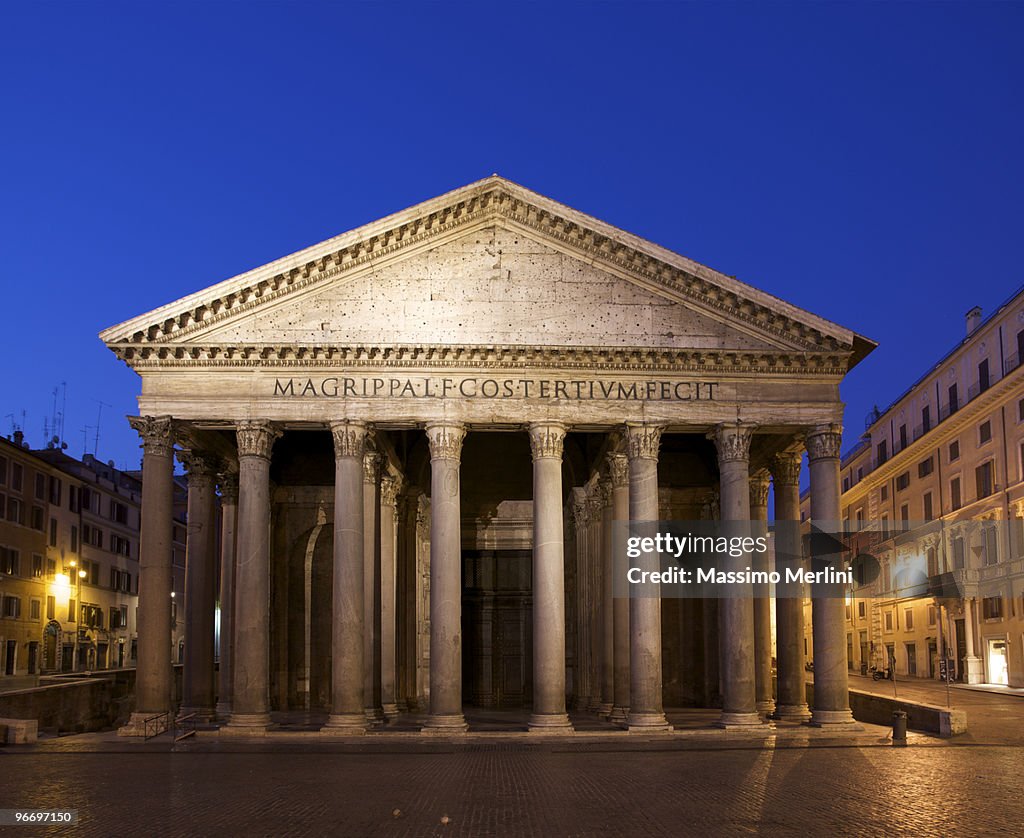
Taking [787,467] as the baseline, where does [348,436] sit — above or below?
above

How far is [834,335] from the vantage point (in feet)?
93.9

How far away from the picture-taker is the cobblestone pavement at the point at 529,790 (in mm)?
15234

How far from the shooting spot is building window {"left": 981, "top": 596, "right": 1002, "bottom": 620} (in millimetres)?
48469

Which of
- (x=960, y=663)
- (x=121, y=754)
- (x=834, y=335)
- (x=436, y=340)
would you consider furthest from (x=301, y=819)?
(x=960, y=663)

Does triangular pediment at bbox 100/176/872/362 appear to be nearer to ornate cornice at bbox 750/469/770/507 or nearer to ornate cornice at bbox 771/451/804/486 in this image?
ornate cornice at bbox 771/451/804/486

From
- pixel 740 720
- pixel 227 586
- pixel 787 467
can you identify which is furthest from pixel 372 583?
pixel 787 467

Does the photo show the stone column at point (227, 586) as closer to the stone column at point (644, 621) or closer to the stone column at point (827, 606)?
the stone column at point (644, 621)

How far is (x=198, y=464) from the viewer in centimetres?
3200

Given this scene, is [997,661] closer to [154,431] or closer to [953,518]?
[953,518]

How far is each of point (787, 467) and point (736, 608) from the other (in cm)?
608

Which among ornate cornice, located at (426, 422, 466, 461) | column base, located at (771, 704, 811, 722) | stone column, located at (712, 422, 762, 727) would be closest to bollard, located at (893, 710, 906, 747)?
stone column, located at (712, 422, 762, 727)

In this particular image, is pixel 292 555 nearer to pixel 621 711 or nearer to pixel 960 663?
pixel 621 711

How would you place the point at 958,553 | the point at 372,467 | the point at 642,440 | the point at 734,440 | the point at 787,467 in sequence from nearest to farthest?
the point at 642,440 < the point at 734,440 < the point at 372,467 < the point at 787,467 < the point at 958,553

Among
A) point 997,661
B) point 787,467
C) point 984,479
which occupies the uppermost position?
point 984,479
